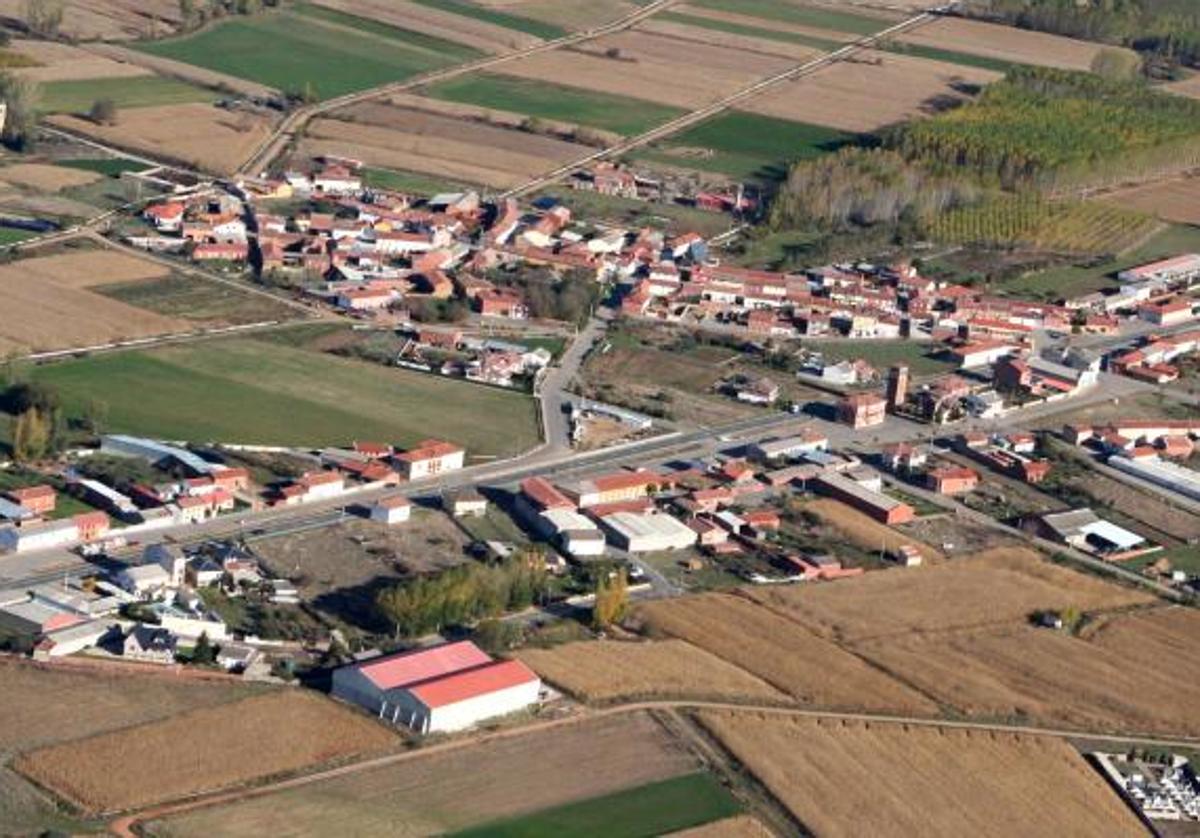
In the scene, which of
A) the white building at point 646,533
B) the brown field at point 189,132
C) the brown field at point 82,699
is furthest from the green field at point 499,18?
the brown field at point 82,699

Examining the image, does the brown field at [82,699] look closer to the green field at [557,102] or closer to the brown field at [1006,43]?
the green field at [557,102]

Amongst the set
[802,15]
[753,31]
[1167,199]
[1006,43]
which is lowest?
[1167,199]

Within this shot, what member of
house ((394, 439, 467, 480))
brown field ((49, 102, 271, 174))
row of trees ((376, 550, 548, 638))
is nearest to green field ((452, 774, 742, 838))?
row of trees ((376, 550, 548, 638))

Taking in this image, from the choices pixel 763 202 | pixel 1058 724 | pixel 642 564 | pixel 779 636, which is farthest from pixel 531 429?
pixel 763 202

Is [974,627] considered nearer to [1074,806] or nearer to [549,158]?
[1074,806]

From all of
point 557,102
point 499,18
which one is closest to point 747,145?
point 557,102

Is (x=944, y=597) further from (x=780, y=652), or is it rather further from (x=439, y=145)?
(x=439, y=145)
